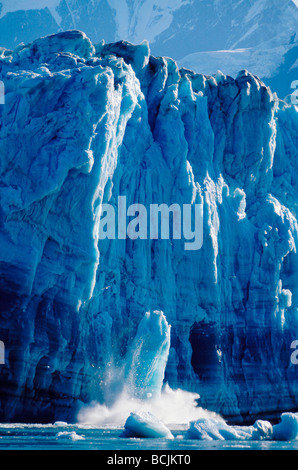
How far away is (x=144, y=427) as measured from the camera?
21438mm

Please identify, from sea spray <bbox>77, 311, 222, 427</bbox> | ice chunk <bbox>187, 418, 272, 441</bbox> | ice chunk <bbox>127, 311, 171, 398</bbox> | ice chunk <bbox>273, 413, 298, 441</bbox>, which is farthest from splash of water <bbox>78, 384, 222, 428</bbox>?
ice chunk <bbox>273, 413, 298, 441</bbox>

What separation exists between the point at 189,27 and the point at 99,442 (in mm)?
59993

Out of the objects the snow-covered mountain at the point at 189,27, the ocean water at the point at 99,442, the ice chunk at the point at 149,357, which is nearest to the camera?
the ocean water at the point at 99,442

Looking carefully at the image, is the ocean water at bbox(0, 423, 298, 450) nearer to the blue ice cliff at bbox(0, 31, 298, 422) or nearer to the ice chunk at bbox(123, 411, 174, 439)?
the ice chunk at bbox(123, 411, 174, 439)

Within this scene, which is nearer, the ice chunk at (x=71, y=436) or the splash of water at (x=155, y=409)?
the ice chunk at (x=71, y=436)

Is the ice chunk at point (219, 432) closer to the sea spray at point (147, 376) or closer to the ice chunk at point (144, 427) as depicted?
the ice chunk at point (144, 427)

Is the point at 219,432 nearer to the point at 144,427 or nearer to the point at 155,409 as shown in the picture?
the point at 144,427

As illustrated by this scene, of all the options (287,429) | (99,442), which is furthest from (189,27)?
(99,442)

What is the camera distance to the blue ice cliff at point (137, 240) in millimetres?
26016

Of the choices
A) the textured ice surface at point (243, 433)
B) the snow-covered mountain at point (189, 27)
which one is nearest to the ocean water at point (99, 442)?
the textured ice surface at point (243, 433)

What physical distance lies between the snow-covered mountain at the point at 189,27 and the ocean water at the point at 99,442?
4483 centimetres

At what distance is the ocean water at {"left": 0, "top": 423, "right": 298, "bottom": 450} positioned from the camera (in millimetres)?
17984


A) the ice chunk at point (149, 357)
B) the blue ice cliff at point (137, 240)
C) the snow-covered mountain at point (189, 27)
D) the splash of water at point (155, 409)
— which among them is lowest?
the splash of water at point (155, 409)

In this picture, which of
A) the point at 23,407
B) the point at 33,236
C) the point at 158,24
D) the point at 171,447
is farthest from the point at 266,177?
the point at 158,24
